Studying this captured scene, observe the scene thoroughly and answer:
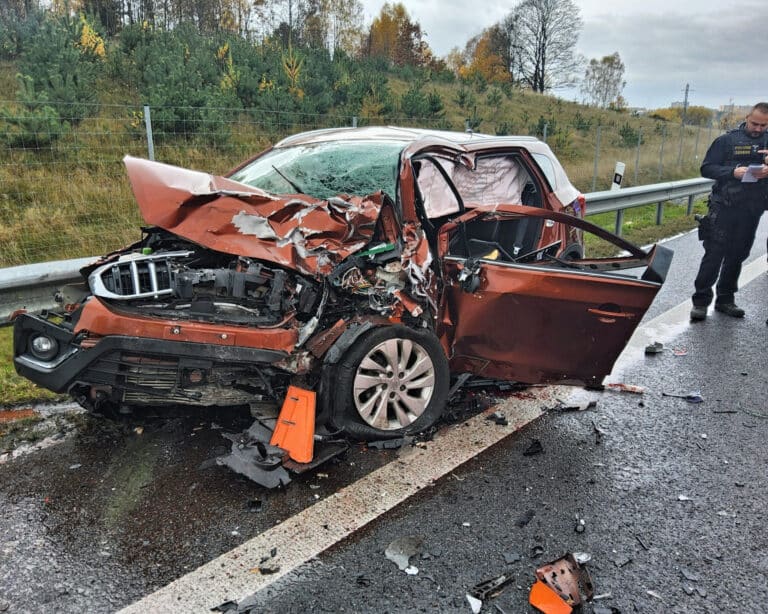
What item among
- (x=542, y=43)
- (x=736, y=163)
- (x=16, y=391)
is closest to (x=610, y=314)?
(x=736, y=163)

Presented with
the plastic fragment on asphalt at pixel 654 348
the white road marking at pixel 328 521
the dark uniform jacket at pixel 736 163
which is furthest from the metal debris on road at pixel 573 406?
the dark uniform jacket at pixel 736 163

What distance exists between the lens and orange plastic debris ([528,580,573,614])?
7.05ft

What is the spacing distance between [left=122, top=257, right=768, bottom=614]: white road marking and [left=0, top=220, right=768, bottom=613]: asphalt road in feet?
0.12

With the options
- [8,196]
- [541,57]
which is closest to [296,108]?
[8,196]

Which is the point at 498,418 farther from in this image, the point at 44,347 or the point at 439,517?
the point at 44,347

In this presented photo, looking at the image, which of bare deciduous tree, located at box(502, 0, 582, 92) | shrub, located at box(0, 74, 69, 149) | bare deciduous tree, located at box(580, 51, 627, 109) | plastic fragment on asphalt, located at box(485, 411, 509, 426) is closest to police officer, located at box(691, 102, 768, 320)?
plastic fragment on asphalt, located at box(485, 411, 509, 426)

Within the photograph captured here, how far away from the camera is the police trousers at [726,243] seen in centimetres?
582

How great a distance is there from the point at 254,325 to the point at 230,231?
1.76ft

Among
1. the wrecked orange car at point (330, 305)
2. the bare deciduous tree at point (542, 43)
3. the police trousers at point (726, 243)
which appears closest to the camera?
the wrecked orange car at point (330, 305)

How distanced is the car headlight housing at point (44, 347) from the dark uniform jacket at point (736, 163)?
558 centimetres

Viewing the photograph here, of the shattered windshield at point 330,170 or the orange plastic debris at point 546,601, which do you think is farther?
the shattered windshield at point 330,170

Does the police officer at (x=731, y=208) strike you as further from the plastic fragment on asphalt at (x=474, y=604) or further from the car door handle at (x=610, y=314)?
the plastic fragment on asphalt at (x=474, y=604)

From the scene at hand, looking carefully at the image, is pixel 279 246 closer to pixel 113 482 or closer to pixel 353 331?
pixel 353 331

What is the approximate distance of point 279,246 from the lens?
10.2ft
